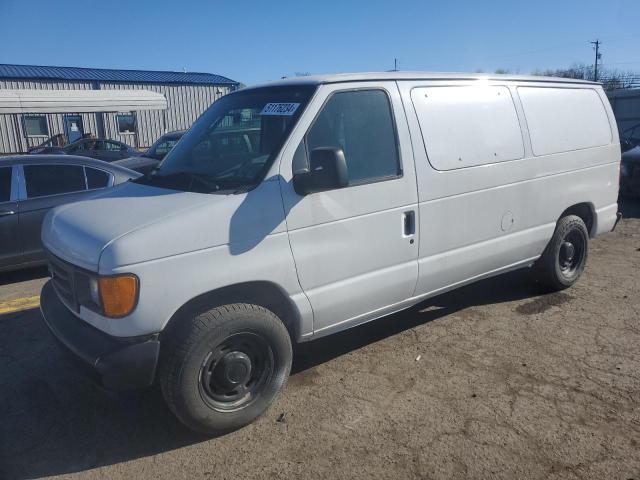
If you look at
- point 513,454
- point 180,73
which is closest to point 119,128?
point 180,73

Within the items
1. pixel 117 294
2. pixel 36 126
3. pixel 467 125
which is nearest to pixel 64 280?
pixel 117 294

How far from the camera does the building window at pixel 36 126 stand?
2864 cm

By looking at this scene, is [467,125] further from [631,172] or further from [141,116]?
[141,116]

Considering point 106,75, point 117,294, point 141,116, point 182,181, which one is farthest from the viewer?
point 106,75

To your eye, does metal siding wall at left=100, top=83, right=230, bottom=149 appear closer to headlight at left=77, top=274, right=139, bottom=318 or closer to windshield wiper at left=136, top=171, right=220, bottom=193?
windshield wiper at left=136, top=171, right=220, bottom=193

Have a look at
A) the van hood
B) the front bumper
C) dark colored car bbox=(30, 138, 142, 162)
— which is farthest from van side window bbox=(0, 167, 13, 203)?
dark colored car bbox=(30, 138, 142, 162)

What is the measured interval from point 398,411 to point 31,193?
5373 millimetres

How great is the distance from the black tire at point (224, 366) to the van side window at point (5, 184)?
4.55 meters

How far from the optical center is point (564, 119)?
5262 millimetres

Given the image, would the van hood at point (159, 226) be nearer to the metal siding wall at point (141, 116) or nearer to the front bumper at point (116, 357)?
the front bumper at point (116, 357)

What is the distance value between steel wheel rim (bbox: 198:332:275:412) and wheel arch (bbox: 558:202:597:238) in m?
3.72

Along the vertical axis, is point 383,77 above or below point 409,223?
above

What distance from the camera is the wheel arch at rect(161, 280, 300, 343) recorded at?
3127 mm

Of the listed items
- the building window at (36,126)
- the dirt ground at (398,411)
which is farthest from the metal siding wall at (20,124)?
the dirt ground at (398,411)
